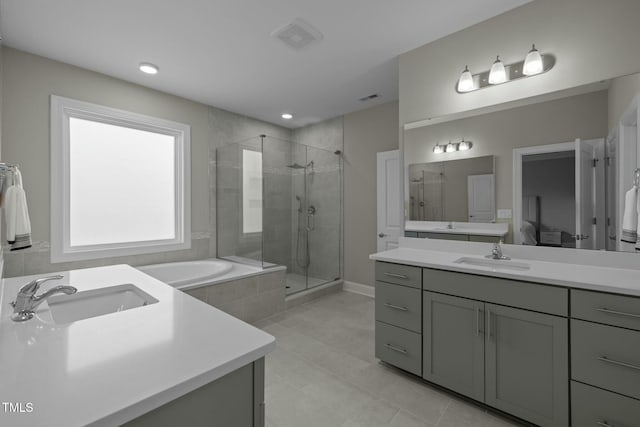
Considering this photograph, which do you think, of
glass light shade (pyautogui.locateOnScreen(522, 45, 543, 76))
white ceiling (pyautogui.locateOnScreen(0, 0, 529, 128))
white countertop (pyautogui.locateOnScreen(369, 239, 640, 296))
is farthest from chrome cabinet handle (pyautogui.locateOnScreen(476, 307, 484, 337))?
white ceiling (pyautogui.locateOnScreen(0, 0, 529, 128))

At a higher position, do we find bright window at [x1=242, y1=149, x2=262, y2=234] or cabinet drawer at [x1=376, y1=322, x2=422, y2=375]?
bright window at [x1=242, y1=149, x2=262, y2=234]

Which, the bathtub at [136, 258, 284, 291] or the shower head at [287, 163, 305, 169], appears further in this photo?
the shower head at [287, 163, 305, 169]

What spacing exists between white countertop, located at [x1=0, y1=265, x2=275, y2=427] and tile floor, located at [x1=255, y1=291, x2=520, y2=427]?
1128mm

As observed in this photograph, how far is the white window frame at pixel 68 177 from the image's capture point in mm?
2625

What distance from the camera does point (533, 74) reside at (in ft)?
6.40

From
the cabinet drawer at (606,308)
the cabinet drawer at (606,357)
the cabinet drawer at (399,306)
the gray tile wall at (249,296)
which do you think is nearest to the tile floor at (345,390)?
the gray tile wall at (249,296)

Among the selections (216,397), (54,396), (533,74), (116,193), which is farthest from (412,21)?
(116,193)

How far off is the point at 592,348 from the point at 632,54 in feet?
5.56

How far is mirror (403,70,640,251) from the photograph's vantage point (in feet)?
5.50

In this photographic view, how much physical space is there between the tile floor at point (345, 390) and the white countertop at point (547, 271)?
2.79ft

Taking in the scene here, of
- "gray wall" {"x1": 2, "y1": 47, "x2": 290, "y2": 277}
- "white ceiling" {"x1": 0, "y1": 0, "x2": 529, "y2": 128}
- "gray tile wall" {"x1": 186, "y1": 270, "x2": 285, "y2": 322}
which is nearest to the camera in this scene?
"white ceiling" {"x1": 0, "y1": 0, "x2": 529, "y2": 128}

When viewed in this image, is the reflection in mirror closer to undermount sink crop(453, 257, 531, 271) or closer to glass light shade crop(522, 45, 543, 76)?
undermount sink crop(453, 257, 531, 271)

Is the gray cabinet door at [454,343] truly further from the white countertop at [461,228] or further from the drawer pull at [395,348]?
the white countertop at [461,228]

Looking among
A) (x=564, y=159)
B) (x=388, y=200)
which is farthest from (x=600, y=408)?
(x=388, y=200)
